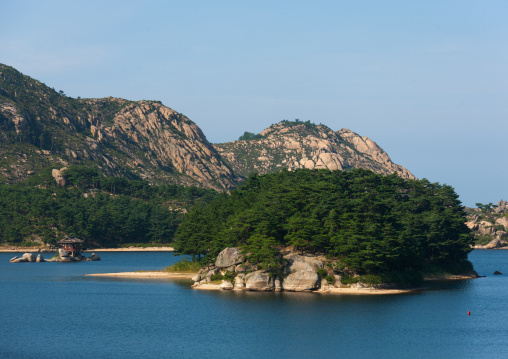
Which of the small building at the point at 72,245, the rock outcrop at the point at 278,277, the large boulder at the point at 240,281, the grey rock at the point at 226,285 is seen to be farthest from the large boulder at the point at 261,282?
the small building at the point at 72,245

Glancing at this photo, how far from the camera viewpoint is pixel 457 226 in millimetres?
113438

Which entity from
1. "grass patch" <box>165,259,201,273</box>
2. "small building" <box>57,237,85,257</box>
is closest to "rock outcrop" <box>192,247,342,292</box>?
"grass patch" <box>165,259,201,273</box>

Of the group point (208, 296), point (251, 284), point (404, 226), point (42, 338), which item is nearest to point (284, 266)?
point (251, 284)

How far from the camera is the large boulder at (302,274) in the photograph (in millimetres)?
86812

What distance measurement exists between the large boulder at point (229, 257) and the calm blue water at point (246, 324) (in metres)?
6.25

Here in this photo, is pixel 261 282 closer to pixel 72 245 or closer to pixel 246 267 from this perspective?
pixel 246 267

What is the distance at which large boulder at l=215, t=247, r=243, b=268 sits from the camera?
91938 mm

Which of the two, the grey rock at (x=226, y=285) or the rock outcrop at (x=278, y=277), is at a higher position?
the rock outcrop at (x=278, y=277)

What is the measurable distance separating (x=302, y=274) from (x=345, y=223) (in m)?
10.4

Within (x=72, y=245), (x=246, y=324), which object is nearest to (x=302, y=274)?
(x=246, y=324)

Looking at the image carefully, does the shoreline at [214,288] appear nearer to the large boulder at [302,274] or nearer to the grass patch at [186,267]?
the large boulder at [302,274]

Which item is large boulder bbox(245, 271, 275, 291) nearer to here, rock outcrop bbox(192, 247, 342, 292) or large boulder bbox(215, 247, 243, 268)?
rock outcrop bbox(192, 247, 342, 292)

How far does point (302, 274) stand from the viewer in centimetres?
8725

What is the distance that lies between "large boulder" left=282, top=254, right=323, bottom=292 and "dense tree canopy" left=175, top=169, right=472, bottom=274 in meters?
2.64
